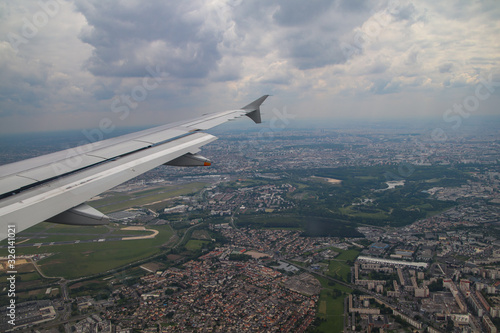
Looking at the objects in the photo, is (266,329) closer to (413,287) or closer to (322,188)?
(413,287)

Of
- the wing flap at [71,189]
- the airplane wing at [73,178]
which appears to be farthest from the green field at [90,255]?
the wing flap at [71,189]

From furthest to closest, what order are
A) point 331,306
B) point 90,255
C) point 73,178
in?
point 90,255
point 331,306
point 73,178

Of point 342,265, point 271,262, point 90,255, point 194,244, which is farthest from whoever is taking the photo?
point 194,244

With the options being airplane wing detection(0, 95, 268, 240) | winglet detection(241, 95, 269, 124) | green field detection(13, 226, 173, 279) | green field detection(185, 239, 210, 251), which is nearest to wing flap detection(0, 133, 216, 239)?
airplane wing detection(0, 95, 268, 240)

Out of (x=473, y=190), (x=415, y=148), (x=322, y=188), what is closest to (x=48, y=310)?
(x=322, y=188)

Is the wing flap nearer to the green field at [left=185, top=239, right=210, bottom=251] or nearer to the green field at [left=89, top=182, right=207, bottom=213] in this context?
the green field at [left=185, top=239, right=210, bottom=251]

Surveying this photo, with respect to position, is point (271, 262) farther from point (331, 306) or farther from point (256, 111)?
point (256, 111)

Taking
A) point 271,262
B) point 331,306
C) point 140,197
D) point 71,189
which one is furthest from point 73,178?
point 140,197
